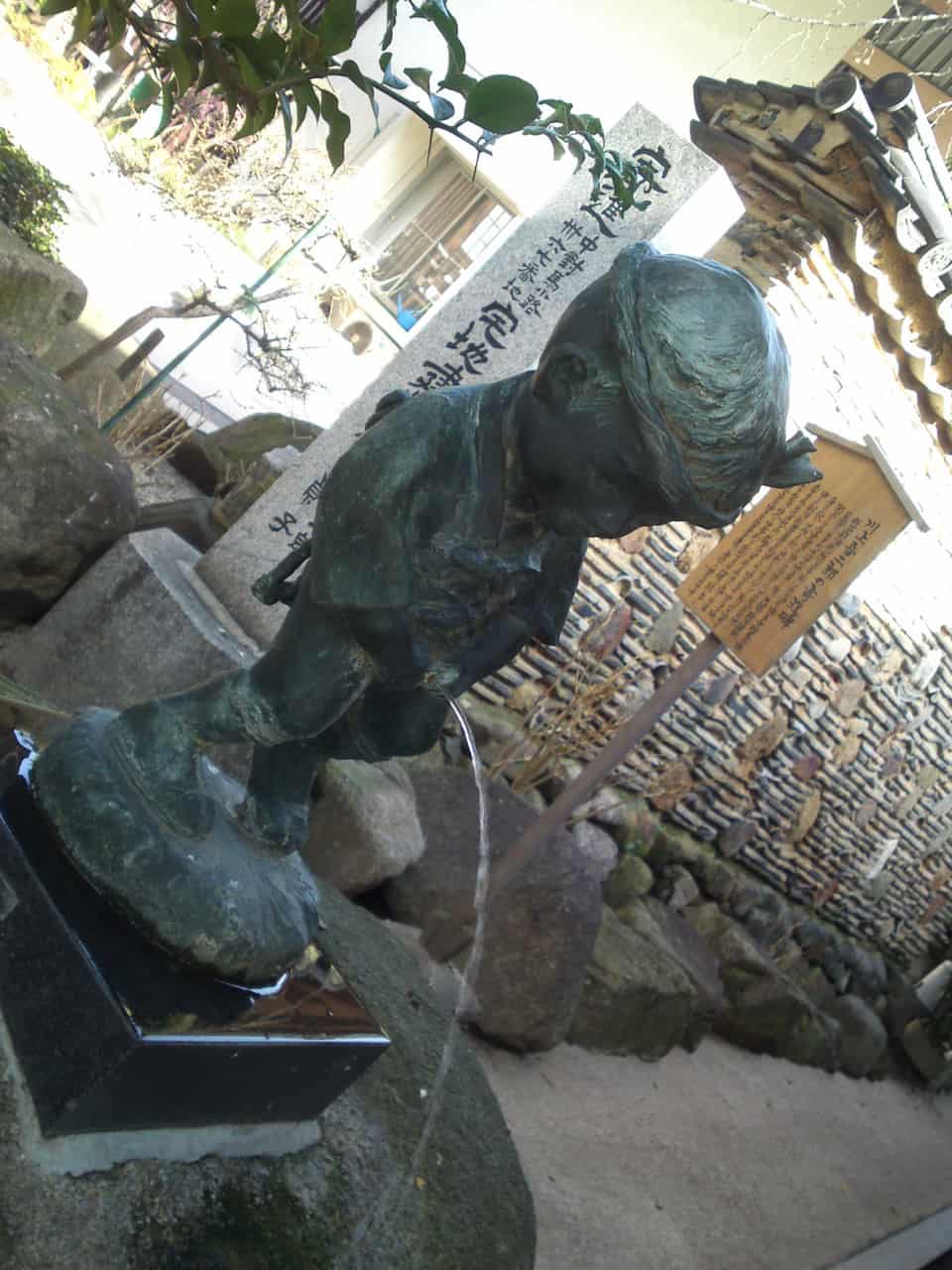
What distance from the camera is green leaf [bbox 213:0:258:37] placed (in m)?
0.92

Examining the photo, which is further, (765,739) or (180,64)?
(765,739)

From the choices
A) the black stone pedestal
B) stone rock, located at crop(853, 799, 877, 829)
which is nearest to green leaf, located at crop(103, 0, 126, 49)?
the black stone pedestal

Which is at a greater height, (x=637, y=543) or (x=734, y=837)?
(x=637, y=543)

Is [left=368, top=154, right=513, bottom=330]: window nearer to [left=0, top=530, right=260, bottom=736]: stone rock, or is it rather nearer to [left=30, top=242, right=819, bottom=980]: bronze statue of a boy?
[left=0, top=530, right=260, bottom=736]: stone rock

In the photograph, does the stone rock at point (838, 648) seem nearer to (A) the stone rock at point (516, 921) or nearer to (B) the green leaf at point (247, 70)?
(A) the stone rock at point (516, 921)

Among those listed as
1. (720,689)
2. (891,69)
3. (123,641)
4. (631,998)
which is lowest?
(123,641)

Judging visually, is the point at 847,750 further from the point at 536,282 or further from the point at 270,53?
the point at 270,53

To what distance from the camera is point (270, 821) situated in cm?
170

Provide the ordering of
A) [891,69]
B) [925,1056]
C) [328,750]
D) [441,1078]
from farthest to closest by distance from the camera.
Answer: [925,1056] → [891,69] → [441,1078] → [328,750]

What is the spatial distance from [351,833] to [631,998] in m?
1.71

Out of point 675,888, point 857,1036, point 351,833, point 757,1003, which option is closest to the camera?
point 351,833

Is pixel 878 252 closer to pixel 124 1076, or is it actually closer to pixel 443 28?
pixel 443 28

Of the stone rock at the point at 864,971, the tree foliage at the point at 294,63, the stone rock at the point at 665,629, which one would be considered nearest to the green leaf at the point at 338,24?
the tree foliage at the point at 294,63

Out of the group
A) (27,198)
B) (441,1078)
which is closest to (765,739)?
(441,1078)
